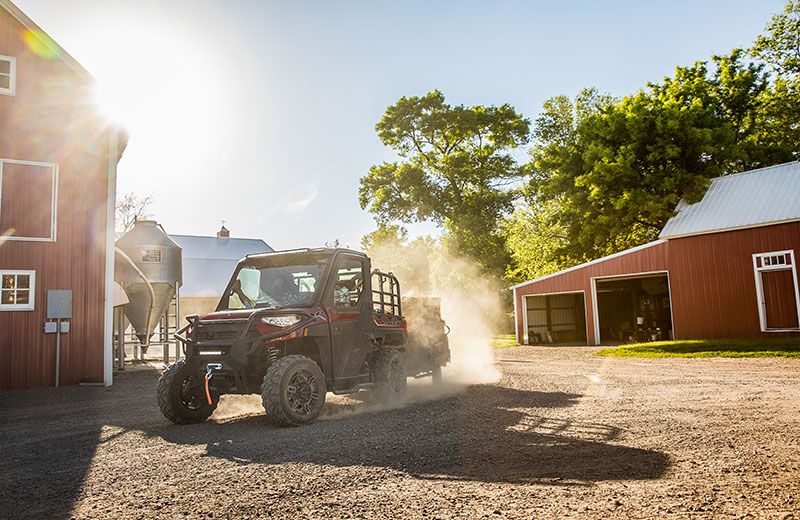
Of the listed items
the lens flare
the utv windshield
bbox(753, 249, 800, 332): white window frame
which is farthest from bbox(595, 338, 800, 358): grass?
the lens flare

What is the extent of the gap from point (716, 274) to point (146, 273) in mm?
23023

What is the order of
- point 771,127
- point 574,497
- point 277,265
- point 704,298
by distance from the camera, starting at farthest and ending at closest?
point 771,127 < point 704,298 < point 277,265 < point 574,497

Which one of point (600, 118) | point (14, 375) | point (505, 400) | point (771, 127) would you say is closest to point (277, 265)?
point (505, 400)

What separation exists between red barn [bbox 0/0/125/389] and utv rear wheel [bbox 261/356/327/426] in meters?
9.97

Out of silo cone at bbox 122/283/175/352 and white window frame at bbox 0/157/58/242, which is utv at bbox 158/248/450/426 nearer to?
white window frame at bbox 0/157/58/242

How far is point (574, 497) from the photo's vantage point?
4.46 metres

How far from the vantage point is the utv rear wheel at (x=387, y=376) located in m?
9.41

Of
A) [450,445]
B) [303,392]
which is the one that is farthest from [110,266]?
[450,445]

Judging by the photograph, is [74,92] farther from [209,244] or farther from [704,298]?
[209,244]

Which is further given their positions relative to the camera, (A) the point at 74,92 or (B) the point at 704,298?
(B) the point at 704,298

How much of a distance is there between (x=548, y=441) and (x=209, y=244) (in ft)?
156

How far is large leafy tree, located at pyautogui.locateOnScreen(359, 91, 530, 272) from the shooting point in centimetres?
4269

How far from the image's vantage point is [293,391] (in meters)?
7.67

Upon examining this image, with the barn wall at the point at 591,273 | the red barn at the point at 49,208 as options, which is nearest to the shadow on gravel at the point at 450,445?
the red barn at the point at 49,208
